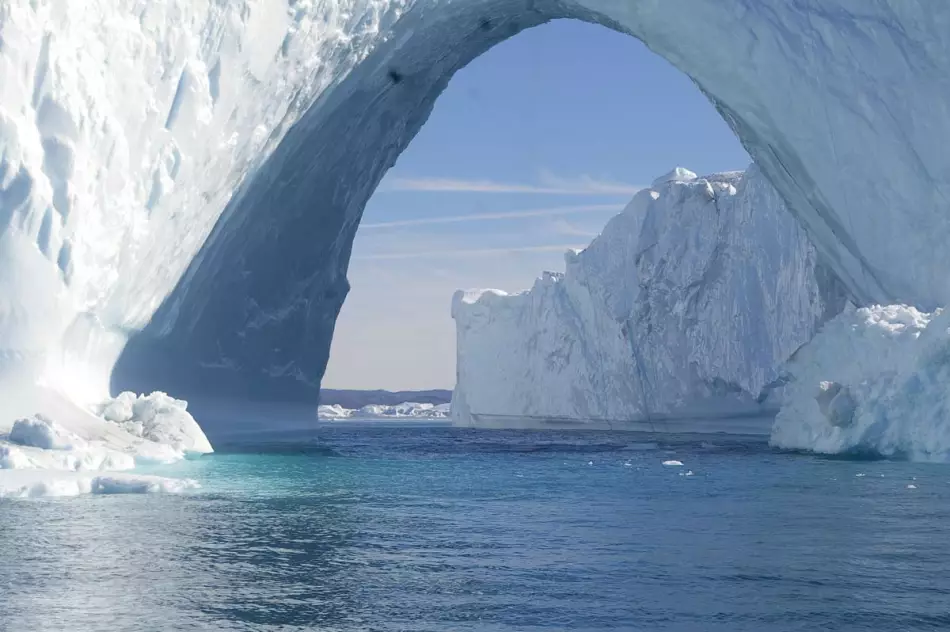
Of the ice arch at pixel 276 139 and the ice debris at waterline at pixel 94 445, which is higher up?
the ice arch at pixel 276 139

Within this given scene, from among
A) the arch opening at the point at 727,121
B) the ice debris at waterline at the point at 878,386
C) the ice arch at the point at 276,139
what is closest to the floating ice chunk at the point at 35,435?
the ice arch at the point at 276,139

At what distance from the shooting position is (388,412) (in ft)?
241

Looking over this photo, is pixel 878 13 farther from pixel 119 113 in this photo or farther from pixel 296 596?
pixel 296 596

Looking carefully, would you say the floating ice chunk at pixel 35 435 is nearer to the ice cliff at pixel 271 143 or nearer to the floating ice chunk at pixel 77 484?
the floating ice chunk at pixel 77 484

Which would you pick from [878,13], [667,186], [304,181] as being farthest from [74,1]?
[667,186]

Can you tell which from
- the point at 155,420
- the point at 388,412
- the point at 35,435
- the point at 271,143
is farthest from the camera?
the point at 388,412

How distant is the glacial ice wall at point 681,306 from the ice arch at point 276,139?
722cm

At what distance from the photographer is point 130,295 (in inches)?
545

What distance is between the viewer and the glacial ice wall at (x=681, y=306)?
27.1 metres

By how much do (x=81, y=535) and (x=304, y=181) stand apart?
44.9 feet

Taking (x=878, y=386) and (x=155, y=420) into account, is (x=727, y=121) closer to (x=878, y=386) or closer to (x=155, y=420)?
(x=878, y=386)

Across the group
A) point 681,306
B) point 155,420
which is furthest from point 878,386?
point 681,306

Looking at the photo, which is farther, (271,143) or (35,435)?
(271,143)

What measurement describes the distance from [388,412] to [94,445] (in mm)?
62472
